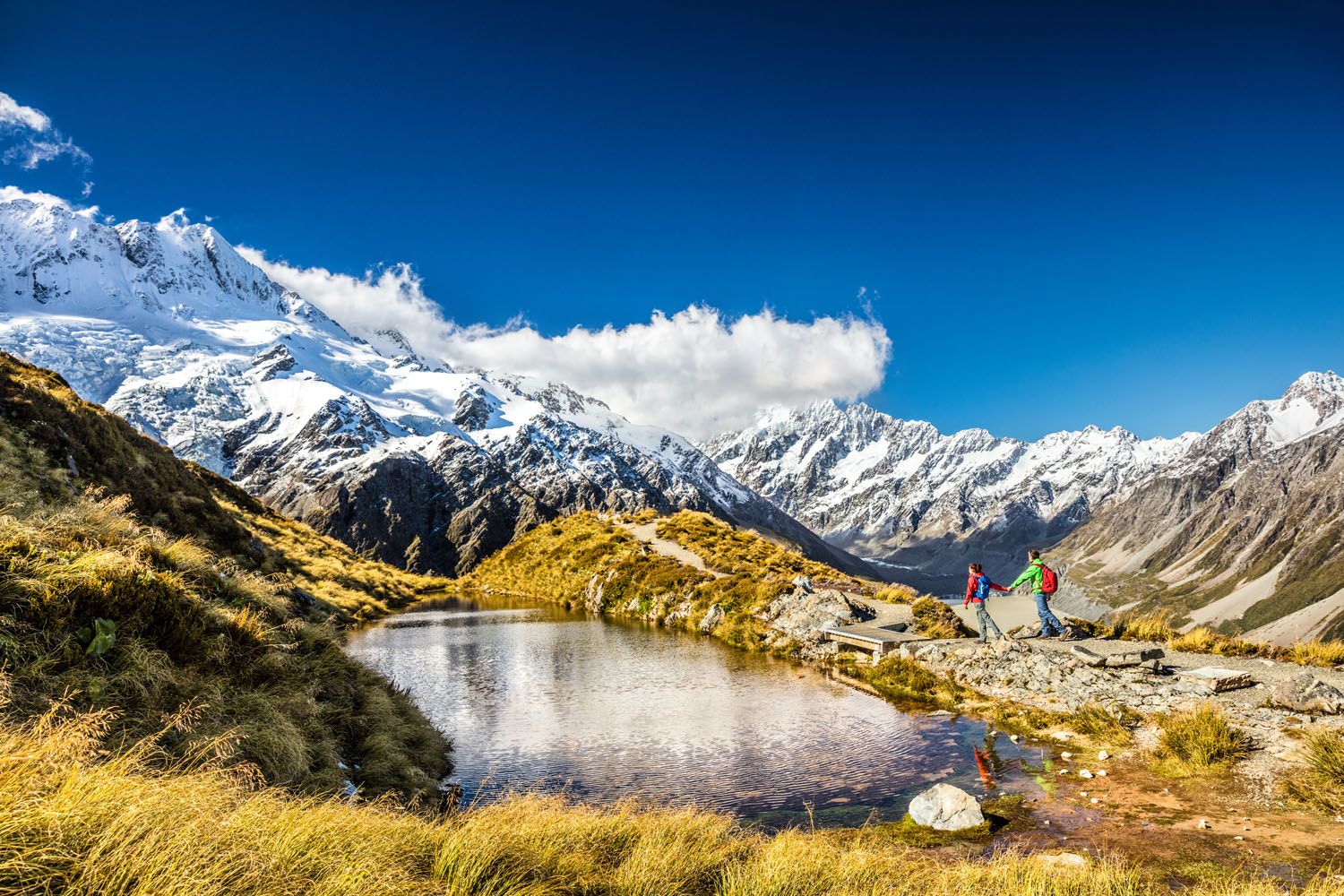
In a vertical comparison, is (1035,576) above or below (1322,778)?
above

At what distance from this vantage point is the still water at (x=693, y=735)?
1390 cm

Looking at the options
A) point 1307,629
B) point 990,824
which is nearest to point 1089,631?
point 990,824

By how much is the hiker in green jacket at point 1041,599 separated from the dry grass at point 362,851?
1506cm

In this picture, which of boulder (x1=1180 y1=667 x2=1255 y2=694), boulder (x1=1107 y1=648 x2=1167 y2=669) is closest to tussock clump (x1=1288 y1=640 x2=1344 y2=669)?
boulder (x1=1107 y1=648 x2=1167 y2=669)

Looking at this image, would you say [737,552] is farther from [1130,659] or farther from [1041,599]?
[1130,659]

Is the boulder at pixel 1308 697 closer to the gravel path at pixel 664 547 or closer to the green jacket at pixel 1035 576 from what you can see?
the green jacket at pixel 1035 576

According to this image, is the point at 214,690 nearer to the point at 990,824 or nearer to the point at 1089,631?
the point at 990,824

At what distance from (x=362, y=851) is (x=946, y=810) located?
9870 mm

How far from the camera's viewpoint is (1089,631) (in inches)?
1094

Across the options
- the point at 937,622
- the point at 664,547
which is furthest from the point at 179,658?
the point at 664,547

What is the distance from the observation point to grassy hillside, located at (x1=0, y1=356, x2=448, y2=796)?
8.49 meters

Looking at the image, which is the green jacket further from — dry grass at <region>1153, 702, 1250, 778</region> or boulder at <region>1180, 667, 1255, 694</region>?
dry grass at <region>1153, 702, 1250, 778</region>

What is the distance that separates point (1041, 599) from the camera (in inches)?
930

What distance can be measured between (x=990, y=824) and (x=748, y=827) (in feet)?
13.9
